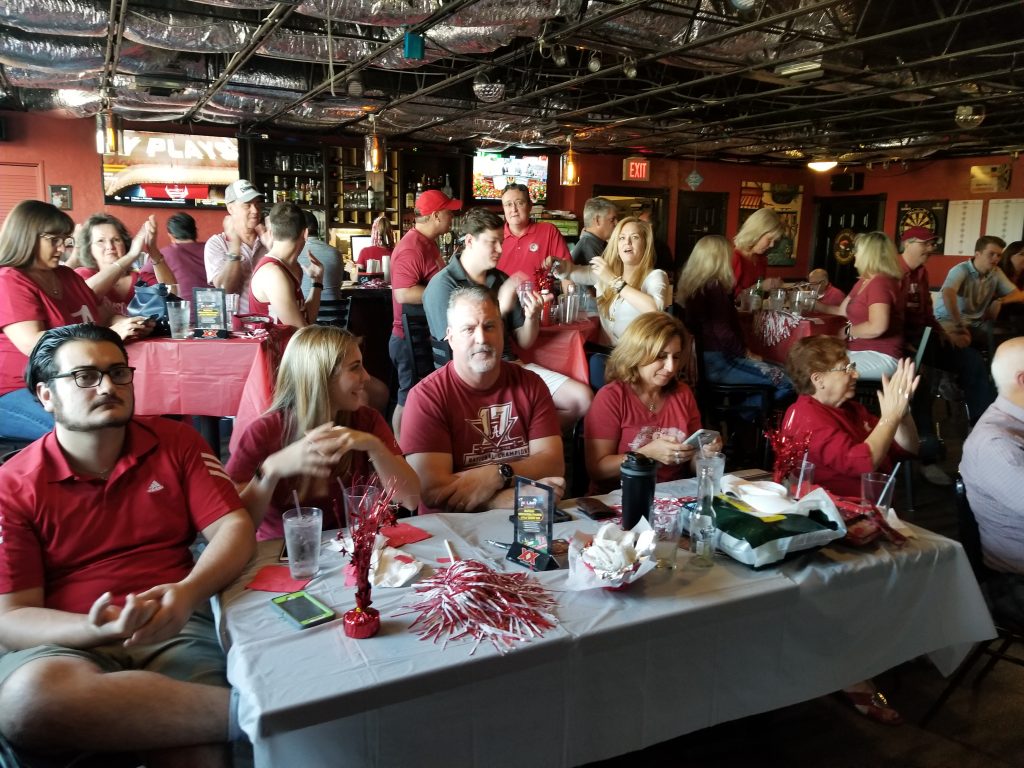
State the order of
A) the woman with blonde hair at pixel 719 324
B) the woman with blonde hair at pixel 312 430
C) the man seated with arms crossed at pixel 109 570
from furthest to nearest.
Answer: the woman with blonde hair at pixel 719 324, the woman with blonde hair at pixel 312 430, the man seated with arms crossed at pixel 109 570

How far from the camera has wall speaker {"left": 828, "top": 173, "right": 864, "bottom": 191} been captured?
526 inches

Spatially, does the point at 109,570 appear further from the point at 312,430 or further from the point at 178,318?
the point at 178,318

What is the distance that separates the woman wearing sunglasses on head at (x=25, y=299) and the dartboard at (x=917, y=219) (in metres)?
12.2

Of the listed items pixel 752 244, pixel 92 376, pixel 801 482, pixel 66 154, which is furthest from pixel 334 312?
pixel 66 154

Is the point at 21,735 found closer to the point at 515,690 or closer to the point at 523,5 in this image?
the point at 515,690

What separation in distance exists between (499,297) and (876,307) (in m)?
2.40

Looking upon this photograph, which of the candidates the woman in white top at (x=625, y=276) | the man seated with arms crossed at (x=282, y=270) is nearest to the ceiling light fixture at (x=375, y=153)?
the man seated with arms crossed at (x=282, y=270)

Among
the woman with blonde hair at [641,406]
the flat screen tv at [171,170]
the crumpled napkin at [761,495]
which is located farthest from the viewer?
the flat screen tv at [171,170]

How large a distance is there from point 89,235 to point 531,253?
266cm

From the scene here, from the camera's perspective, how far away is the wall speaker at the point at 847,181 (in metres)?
13.4

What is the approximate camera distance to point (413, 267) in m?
4.70

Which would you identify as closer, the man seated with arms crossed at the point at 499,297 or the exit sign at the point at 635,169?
the man seated with arms crossed at the point at 499,297

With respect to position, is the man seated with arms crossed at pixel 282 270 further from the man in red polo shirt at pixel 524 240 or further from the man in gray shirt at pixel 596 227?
the man in gray shirt at pixel 596 227

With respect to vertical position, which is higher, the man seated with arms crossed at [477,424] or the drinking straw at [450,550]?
the man seated with arms crossed at [477,424]
